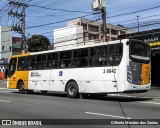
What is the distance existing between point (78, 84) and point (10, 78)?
29.6ft

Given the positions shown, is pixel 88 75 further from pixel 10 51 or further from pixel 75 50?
pixel 10 51

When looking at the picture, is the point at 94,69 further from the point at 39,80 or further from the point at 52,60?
the point at 39,80

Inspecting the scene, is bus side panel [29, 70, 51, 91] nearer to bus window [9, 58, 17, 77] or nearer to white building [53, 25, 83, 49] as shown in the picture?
bus window [9, 58, 17, 77]

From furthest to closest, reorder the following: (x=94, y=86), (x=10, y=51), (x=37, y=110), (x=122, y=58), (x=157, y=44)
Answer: (x=10, y=51)
(x=157, y=44)
(x=94, y=86)
(x=122, y=58)
(x=37, y=110)

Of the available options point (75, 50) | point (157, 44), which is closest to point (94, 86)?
point (75, 50)

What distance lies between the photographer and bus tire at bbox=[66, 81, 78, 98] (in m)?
21.2

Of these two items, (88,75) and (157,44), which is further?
(157,44)

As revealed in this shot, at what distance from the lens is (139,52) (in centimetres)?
1889

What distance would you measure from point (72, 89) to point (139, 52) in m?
4.96

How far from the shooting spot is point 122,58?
18.1 meters

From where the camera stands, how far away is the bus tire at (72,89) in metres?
21.2

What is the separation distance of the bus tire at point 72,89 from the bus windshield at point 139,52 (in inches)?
174

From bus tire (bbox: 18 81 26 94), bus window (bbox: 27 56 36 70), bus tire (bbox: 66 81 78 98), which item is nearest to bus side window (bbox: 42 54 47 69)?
bus window (bbox: 27 56 36 70)

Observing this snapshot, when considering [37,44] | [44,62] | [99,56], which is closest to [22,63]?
[44,62]
